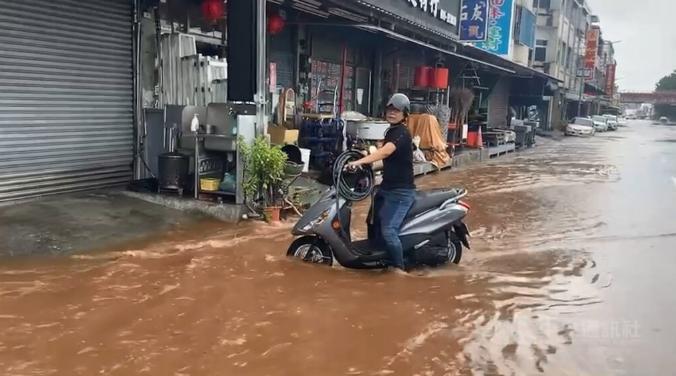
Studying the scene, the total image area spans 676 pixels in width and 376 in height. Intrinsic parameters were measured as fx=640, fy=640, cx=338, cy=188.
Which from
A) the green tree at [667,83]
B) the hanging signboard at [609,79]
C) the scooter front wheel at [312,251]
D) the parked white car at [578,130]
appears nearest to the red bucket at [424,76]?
the scooter front wheel at [312,251]

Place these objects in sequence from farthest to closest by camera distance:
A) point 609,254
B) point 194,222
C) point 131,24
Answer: point 131,24, point 194,222, point 609,254

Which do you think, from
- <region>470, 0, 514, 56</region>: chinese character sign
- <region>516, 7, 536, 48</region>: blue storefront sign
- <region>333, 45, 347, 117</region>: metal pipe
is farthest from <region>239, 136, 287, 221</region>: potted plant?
<region>516, 7, 536, 48</region>: blue storefront sign

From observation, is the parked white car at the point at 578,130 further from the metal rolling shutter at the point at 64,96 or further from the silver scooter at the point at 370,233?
the silver scooter at the point at 370,233

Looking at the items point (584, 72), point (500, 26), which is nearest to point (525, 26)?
point (500, 26)

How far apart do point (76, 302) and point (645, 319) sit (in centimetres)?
490

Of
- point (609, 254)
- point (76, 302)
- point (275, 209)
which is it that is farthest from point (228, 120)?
point (609, 254)

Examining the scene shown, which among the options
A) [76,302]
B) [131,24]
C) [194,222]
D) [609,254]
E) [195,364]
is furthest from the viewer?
[131,24]

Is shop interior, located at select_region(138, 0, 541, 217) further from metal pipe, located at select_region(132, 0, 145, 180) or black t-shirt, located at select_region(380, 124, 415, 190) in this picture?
black t-shirt, located at select_region(380, 124, 415, 190)

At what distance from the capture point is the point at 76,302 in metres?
5.36

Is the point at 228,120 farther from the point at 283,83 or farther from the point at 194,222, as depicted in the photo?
the point at 283,83

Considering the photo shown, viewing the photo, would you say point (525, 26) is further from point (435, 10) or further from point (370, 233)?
point (370, 233)

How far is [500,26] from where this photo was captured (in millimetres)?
32438

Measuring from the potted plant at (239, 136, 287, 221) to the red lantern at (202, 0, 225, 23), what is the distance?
141 inches

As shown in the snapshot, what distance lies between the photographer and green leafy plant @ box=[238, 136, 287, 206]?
8836 millimetres
